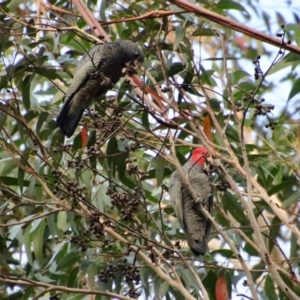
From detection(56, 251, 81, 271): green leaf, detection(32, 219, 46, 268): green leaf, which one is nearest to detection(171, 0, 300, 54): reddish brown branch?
detection(56, 251, 81, 271): green leaf

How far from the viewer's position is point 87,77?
322 cm

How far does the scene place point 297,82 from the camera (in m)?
3.26

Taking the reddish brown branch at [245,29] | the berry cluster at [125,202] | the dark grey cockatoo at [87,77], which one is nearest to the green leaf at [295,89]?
the dark grey cockatoo at [87,77]

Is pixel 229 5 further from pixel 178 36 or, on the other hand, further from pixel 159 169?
pixel 159 169

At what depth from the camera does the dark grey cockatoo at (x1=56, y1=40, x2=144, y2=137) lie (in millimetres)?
3252

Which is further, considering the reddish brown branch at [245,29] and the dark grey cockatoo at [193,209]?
the dark grey cockatoo at [193,209]

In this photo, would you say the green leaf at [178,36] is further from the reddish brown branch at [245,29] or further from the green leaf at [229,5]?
the reddish brown branch at [245,29]

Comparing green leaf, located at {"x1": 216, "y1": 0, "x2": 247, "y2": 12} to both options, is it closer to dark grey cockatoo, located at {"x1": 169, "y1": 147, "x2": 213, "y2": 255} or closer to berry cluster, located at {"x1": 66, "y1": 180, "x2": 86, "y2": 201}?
dark grey cockatoo, located at {"x1": 169, "y1": 147, "x2": 213, "y2": 255}

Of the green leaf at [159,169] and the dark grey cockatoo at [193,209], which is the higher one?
the green leaf at [159,169]

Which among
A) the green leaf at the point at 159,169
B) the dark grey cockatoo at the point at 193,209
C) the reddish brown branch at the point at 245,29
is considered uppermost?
the reddish brown branch at the point at 245,29

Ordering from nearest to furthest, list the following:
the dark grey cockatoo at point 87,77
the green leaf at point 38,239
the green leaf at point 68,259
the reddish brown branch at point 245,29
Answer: the reddish brown branch at point 245,29, the dark grey cockatoo at point 87,77, the green leaf at point 68,259, the green leaf at point 38,239

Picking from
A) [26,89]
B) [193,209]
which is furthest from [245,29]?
[26,89]

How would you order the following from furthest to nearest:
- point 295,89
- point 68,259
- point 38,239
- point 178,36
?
point 38,239 < point 68,259 < point 295,89 < point 178,36

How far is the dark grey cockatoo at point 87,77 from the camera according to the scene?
128 inches
